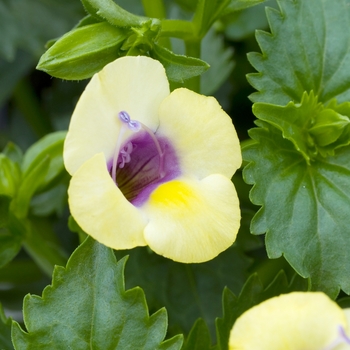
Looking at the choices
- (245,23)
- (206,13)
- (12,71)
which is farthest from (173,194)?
(12,71)

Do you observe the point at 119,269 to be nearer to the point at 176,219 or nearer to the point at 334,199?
the point at 176,219

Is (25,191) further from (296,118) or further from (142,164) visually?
(296,118)

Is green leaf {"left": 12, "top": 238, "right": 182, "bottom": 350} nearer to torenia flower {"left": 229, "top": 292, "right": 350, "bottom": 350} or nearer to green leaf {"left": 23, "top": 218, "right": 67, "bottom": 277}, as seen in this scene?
torenia flower {"left": 229, "top": 292, "right": 350, "bottom": 350}

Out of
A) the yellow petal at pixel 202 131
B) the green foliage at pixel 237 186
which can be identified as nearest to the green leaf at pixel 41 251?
the green foliage at pixel 237 186

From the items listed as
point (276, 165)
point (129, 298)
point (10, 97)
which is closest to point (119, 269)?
point (129, 298)

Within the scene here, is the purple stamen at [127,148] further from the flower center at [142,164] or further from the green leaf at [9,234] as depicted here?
the green leaf at [9,234]

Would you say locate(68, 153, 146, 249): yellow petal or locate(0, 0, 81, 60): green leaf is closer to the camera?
locate(68, 153, 146, 249): yellow petal

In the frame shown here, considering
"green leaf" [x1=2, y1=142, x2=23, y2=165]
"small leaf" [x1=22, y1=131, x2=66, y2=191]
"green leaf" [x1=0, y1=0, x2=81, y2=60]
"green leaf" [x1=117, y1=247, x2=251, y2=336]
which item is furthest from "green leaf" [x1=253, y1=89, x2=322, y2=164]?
"green leaf" [x1=0, y1=0, x2=81, y2=60]
